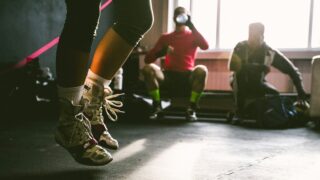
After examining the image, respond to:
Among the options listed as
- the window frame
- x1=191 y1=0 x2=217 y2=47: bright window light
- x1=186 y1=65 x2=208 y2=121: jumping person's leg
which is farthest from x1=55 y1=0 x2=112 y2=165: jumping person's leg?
x1=191 y1=0 x2=217 y2=47: bright window light

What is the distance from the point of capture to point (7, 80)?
3676 mm

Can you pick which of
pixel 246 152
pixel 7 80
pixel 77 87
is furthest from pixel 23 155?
pixel 7 80

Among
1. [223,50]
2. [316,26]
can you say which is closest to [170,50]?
[223,50]

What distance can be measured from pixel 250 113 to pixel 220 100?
128 cm

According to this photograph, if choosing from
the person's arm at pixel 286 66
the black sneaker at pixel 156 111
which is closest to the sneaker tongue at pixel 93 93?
the black sneaker at pixel 156 111

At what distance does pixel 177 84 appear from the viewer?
12.1 feet

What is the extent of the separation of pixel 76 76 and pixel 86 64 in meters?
0.04

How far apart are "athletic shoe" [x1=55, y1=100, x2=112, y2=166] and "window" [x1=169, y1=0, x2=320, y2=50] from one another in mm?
3996

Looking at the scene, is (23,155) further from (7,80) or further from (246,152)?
(7,80)

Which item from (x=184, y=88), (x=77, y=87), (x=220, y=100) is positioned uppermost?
(x=77, y=87)

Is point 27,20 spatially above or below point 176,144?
above

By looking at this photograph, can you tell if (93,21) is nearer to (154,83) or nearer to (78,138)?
(78,138)

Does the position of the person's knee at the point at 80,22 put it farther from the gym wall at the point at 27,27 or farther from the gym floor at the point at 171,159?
the gym wall at the point at 27,27

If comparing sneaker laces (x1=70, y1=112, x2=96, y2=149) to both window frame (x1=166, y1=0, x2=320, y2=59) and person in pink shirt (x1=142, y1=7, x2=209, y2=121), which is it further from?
window frame (x1=166, y1=0, x2=320, y2=59)
